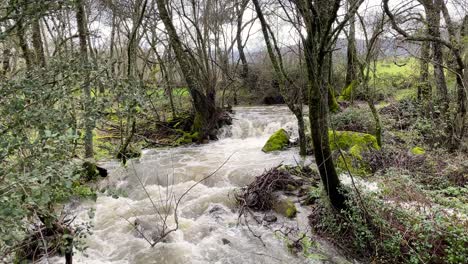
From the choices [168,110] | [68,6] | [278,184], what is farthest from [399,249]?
[168,110]

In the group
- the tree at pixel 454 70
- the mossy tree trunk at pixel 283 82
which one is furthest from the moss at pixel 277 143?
the tree at pixel 454 70

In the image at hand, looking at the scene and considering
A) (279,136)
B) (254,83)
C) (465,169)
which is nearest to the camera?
(465,169)

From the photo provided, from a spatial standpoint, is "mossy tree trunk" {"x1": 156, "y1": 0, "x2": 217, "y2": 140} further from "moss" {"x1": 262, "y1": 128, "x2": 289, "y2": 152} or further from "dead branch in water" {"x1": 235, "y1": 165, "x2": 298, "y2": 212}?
"dead branch in water" {"x1": 235, "y1": 165, "x2": 298, "y2": 212}

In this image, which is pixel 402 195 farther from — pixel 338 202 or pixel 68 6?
pixel 68 6

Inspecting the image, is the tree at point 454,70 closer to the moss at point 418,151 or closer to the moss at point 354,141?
the moss at point 418,151

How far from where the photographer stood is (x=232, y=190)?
692cm

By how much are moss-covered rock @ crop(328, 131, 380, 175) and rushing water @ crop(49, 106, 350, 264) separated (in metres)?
1.51

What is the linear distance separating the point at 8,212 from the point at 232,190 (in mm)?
5417

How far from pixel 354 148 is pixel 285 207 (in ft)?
9.56

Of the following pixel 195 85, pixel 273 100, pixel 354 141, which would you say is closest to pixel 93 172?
pixel 195 85

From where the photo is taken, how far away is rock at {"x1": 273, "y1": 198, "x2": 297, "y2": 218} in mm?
5773

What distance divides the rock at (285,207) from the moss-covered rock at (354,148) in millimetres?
1414

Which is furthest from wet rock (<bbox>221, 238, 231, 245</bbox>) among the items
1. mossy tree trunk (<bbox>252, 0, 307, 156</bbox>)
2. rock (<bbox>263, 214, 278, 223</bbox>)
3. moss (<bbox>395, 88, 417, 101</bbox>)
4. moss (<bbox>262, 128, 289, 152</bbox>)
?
moss (<bbox>395, 88, 417, 101</bbox>)

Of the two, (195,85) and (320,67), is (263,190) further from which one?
(195,85)
